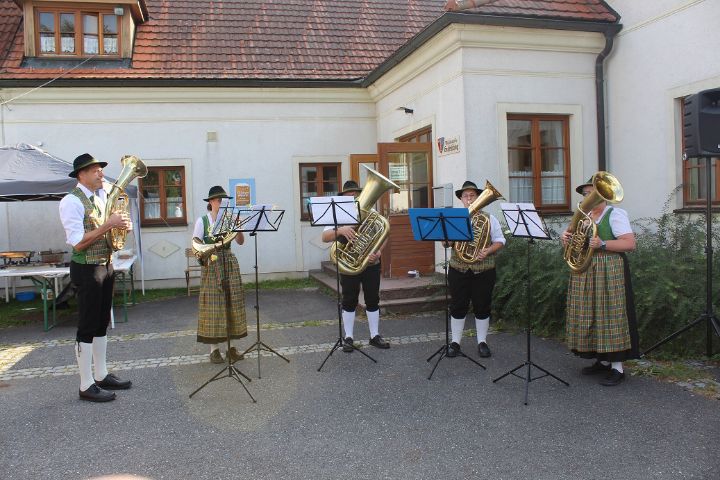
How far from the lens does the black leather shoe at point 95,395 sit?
529 cm

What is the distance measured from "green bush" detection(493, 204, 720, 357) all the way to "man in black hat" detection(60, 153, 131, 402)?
394 cm

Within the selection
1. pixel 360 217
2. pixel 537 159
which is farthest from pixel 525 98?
pixel 360 217

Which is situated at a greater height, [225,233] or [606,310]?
[225,233]

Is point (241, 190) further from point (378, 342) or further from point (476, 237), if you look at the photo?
point (476, 237)

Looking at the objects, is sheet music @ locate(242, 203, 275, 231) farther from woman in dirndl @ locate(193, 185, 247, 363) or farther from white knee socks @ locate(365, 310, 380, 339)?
white knee socks @ locate(365, 310, 380, 339)

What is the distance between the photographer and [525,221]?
211 inches

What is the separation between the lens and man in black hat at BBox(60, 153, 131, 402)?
199 inches

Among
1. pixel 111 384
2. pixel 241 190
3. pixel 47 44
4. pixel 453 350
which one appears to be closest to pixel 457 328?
pixel 453 350

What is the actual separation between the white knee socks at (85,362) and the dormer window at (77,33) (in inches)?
367

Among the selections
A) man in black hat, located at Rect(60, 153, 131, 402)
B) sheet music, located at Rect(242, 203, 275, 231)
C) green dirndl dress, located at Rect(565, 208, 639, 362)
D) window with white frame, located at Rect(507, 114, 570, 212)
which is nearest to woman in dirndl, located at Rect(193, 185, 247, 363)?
sheet music, located at Rect(242, 203, 275, 231)

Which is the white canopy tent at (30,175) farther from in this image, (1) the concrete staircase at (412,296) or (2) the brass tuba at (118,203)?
(1) the concrete staircase at (412,296)

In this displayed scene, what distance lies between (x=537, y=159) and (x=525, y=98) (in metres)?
1.01

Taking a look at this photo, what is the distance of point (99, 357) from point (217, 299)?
4.05ft

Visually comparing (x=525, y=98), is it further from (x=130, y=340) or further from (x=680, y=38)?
(x=130, y=340)
